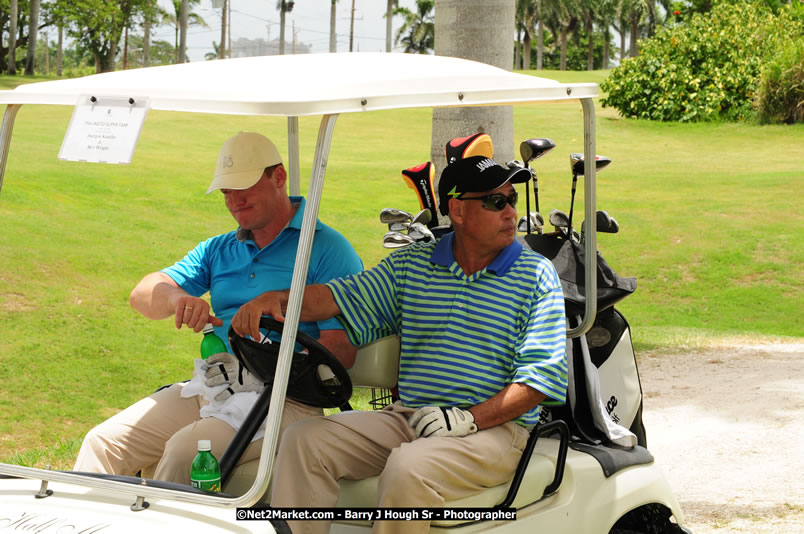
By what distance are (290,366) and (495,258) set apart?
0.85 m

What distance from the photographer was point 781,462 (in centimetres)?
490

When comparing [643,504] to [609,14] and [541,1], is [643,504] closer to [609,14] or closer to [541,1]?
[541,1]

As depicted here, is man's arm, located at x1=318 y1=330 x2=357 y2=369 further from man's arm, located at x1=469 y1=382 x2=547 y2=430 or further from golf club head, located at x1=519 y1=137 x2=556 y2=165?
golf club head, located at x1=519 y1=137 x2=556 y2=165

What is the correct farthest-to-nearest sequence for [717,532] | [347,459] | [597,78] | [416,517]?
[597,78] → [717,532] → [347,459] → [416,517]

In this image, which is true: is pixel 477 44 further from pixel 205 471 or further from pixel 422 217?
pixel 205 471

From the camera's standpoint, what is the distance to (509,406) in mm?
2641

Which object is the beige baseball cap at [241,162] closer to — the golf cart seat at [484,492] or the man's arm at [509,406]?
the golf cart seat at [484,492]

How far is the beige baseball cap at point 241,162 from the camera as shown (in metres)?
2.99

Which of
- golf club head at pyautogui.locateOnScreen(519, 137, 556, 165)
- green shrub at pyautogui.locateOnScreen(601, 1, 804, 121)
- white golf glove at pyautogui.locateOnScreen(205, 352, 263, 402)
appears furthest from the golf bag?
green shrub at pyautogui.locateOnScreen(601, 1, 804, 121)

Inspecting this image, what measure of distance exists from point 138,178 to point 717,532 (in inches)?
450

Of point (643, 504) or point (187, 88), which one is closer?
point (187, 88)

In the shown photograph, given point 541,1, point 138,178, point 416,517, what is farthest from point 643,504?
point 541,1

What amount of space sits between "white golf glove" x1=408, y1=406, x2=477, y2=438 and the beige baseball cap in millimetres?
883

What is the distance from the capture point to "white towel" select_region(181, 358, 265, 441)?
2836mm
